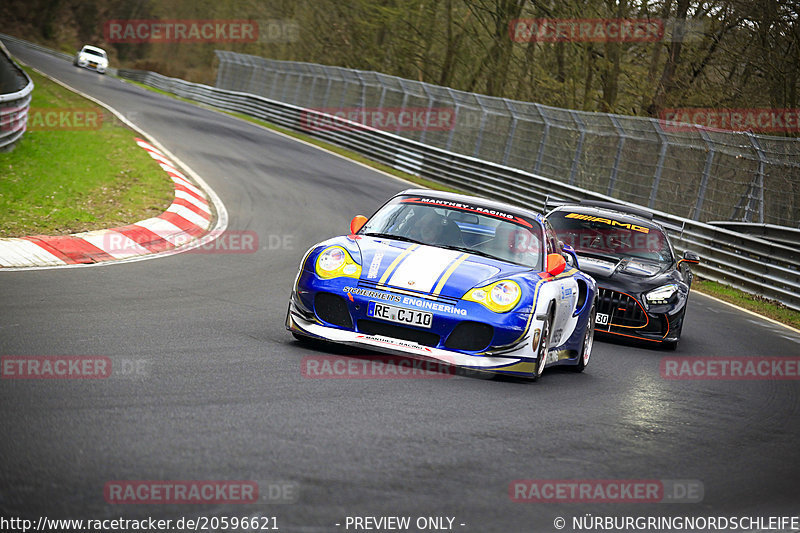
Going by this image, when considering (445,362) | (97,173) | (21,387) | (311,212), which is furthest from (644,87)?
(21,387)

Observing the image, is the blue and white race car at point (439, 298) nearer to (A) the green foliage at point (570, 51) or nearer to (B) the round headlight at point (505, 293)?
(B) the round headlight at point (505, 293)

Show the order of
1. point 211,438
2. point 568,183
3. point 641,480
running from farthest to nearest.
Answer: point 568,183 → point 641,480 → point 211,438

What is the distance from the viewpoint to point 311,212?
18.0m

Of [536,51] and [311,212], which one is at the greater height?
[536,51]

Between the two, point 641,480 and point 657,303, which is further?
point 657,303

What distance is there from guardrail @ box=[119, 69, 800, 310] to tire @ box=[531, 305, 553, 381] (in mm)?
7879

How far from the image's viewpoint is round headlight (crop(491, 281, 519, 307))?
6879 mm

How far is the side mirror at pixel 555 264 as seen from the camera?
7727 mm

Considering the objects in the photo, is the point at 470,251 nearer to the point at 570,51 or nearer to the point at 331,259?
the point at 331,259

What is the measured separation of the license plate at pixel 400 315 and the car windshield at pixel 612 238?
4.86m

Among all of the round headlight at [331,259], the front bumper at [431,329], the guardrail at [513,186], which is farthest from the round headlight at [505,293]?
the guardrail at [513,186]

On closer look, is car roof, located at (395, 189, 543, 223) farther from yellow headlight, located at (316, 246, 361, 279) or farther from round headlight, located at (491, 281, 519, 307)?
round headlight, located at (491, 281, 519, 307)

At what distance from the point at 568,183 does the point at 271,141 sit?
32.2 ft

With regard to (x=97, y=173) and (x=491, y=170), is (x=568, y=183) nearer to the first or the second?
(x=491, y=170)
